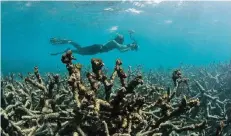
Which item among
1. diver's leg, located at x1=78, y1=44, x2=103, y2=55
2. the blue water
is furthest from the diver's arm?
the blue water

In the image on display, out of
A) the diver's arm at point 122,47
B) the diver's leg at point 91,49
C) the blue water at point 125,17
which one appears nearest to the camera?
the diver's arm at point 122,47

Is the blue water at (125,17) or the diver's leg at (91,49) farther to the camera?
the blue water at (125,17)

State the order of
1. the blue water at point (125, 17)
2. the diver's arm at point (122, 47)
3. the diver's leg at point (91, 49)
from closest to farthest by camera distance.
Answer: the diver's arm at point (122, 47)
the diver's leg at point (91, 49)
the blue water at point (125, 17)

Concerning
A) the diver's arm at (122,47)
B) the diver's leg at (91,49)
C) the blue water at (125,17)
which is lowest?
the blue water at (125,17)

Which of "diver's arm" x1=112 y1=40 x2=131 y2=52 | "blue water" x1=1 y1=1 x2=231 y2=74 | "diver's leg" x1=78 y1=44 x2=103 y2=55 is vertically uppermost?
"diver's arm" x1=112 y1=40 x2=131 y2=52

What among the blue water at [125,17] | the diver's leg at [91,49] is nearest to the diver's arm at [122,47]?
the diver's leg at [91,49]

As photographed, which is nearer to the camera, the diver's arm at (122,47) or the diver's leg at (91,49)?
the diver's arm at (122,47)

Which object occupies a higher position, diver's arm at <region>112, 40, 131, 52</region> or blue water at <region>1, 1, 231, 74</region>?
diver's arm at <region>112, 40, 131, 52</region>

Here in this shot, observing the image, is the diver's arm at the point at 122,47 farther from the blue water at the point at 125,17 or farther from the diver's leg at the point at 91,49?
the blue water at the point at 125,17

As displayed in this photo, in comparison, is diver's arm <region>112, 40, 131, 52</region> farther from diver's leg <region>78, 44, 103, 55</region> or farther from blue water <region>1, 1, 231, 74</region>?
blue water <region>1, 1, 231, 74</region>

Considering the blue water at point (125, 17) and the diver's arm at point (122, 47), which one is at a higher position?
the diver's arm at point (122, 47)

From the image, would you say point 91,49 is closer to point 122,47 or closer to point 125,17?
point 122,47

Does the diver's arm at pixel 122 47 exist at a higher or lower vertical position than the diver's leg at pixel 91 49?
higher

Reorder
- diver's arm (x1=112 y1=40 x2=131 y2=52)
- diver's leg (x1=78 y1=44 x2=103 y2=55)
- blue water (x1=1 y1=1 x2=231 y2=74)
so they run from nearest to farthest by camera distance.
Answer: diver's arm (x1=112 y1=40 x2=131 y2=52) < diver's leg (x1=78 y1=44 x2=103 y2=55) < blue water (x1=1 y1=1 x2=231 y2=74)
